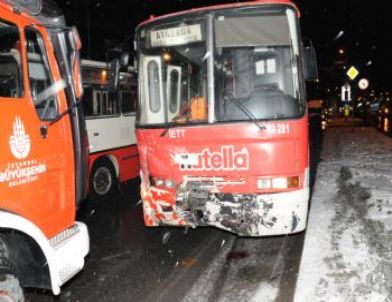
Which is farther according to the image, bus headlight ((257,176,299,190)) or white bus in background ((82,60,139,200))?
white bus in background ((82,60,139,200))

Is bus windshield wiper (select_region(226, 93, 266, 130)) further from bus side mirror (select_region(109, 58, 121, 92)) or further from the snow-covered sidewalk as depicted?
the snow-covered sidewalk

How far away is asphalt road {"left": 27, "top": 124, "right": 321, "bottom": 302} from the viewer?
15.8 feet

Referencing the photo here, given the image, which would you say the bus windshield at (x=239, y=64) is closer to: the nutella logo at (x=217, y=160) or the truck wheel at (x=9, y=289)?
the nutella logo at (x=217, y=160)

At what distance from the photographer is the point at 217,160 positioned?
5.57 m

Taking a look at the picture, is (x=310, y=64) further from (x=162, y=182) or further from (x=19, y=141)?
(x=19, y=141)

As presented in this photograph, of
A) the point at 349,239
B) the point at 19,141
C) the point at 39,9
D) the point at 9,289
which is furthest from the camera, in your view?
the point at 349,239

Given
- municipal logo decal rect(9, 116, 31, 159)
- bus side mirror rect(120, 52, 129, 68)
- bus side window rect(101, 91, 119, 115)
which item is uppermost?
bus side mirror rect(120, 52, 129, 68)

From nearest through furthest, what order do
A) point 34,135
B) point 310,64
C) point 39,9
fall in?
1. point 34,135
2. point 39,9
3. point 310,64

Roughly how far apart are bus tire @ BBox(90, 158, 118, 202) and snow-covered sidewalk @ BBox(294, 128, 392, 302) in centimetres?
402

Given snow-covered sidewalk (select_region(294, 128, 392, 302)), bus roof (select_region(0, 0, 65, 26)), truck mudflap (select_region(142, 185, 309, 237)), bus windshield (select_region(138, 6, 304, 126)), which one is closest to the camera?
bus roof (select_region(0, 0, 65, 26))

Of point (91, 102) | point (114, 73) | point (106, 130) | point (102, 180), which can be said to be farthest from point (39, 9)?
point (102, 180)

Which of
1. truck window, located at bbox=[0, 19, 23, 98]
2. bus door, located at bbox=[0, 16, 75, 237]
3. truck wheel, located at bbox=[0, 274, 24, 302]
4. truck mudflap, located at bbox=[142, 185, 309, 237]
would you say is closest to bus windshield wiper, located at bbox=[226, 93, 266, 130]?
truck mudflap, located at bbox=[142, 185, 309, 237]

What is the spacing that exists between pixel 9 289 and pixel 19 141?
1071mm

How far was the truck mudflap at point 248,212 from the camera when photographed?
539 centimetres
